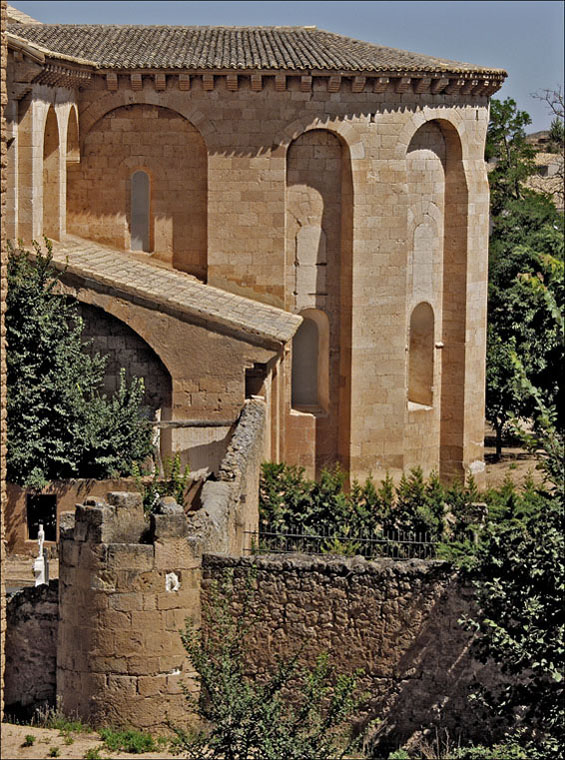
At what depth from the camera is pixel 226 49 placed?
34.1m

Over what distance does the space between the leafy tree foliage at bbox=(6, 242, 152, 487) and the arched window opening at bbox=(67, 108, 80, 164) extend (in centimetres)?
603

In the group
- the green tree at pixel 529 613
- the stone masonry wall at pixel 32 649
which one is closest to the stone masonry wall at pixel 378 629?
the green tree at pixel 529 613

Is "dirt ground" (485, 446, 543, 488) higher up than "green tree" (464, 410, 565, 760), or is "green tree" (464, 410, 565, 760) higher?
"dirt ground" (485, 446, 543, 488)

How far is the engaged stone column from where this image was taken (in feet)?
61.6

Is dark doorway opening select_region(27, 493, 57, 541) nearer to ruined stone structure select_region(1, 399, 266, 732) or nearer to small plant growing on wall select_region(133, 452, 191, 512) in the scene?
small plant growing on wall select_region(133, 452, 191, 512)

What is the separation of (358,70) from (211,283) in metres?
5.13

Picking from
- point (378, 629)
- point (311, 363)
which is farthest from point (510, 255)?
point (378, 629)

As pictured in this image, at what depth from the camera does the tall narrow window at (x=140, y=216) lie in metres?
34.2

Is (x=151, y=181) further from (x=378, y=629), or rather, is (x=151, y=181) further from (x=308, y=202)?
(x=378, y=629)

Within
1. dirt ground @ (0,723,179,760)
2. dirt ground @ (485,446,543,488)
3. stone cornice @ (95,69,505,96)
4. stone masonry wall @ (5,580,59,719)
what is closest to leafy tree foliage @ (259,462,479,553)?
stone masonry wall @ (5,580,59,719)

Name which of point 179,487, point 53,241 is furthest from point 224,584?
point 53,241

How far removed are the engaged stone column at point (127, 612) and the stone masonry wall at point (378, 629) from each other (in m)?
0.61

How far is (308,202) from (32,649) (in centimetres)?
1647

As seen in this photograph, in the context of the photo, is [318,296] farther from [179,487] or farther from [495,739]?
[495,739]
